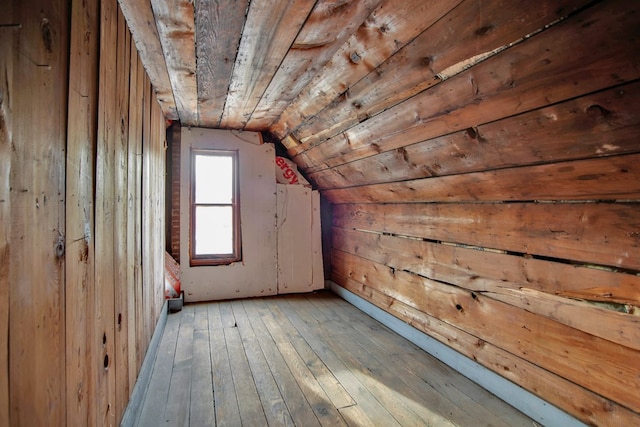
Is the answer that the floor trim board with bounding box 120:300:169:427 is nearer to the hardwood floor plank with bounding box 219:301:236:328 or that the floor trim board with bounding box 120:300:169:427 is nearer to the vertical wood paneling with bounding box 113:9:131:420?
the vertical wood paneling with bounding box 113:9:131:420

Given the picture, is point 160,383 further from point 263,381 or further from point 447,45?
point 447,45

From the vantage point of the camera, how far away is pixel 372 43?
5.31 feet

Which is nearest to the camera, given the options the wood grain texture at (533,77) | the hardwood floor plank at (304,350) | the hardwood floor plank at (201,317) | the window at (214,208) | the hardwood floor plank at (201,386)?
the wood grain texture at (533,77)

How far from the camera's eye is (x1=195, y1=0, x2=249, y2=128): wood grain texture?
1417 mm

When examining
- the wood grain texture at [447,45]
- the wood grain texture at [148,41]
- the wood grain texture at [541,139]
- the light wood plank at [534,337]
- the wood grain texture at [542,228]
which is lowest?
the light wood plank at [534,337]

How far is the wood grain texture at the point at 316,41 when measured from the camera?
1.43 meters

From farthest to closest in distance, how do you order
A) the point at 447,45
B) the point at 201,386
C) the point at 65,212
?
the point at 201,386 < the point at 447,45 < the point at 65,212

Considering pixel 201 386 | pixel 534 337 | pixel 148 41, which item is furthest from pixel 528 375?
pixel 148 41

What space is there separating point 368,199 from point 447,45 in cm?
189

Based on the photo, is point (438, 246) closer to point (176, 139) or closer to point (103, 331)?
point (103, 331)

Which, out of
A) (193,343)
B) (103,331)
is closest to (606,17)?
(103,331)

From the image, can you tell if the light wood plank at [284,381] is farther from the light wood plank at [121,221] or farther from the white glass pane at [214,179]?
the white glass pane at [214,179]

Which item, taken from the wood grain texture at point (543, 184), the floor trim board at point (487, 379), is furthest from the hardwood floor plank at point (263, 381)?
the wood grain texture at point (543, 184)

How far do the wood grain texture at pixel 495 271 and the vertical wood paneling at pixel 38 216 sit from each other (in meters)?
1.93
